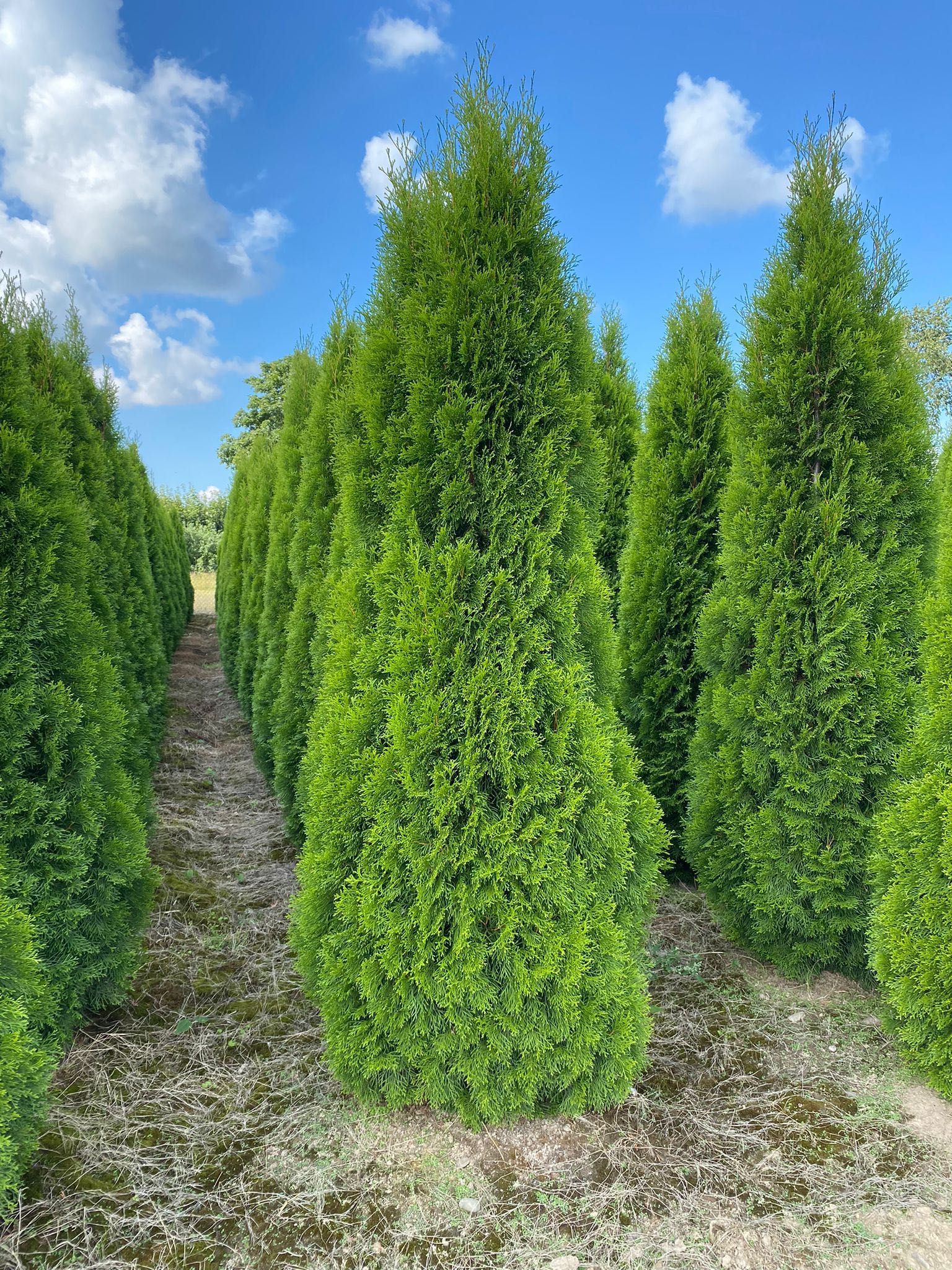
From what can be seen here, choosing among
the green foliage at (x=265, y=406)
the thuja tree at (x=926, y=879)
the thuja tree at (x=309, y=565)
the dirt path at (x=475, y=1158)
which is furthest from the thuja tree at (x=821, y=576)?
the green foliage at (x=265, y=406)

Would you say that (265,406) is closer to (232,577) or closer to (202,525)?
(202,525)

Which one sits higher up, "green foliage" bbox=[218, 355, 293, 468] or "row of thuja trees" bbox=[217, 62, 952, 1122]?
"green foliage" bbox=[218, 355, 293, 468]

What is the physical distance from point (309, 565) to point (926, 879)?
5.61 meters

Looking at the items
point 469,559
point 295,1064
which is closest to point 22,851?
point 295,1064

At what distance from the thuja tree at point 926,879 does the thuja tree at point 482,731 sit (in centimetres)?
146

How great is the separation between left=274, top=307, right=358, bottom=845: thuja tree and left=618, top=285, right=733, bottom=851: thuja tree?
2.74 metres

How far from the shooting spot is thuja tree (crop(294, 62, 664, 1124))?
2.80 metres

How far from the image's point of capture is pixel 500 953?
2.80 meters

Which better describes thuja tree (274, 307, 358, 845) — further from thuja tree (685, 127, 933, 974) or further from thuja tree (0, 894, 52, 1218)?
thuja tree (685, 127, 933, 974)

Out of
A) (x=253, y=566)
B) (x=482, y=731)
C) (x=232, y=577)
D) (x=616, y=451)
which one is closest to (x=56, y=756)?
(x=482, y=731)

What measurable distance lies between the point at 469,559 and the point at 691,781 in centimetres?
308

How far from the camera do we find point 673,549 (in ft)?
18.7

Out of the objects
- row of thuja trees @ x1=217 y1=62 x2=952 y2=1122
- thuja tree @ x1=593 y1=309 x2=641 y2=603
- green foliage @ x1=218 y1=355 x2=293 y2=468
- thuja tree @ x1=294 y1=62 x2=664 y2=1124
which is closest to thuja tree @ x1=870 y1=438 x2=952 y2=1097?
row of thuja trees @ x1=217 y1=62 x2=952 y2=1122

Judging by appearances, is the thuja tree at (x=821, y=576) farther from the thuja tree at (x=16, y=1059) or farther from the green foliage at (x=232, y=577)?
the green foliage at (x=232, y=577)
